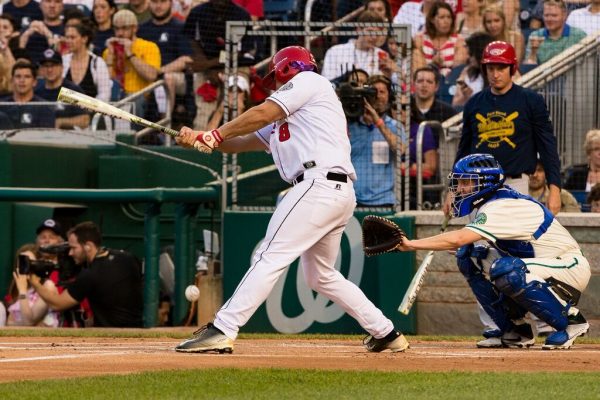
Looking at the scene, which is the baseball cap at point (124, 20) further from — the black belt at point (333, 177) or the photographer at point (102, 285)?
the black belt at point (333, 177)

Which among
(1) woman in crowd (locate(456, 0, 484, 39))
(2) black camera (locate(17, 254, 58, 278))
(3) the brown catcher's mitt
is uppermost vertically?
(1) woman in crowd (locate(456, 0, 484, 39))

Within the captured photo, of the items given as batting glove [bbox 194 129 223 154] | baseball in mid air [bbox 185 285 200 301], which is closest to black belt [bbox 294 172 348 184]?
batting glove [bbox 194 129 223 154]

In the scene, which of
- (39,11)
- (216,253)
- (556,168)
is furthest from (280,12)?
(556,168)

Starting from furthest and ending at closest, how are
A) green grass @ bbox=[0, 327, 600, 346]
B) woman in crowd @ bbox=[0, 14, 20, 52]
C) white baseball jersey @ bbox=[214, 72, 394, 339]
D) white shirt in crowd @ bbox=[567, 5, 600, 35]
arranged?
1. woman in crowd @ bbox=[0, 14, 20, 52]
2. white shirt in crowd @ bbox=[567, 5, 600, 35]
3. green grass @ bbox=[0, 327, 600, 346]
4. white baseball jersey @ bbox=[214, 72, 394, 339]

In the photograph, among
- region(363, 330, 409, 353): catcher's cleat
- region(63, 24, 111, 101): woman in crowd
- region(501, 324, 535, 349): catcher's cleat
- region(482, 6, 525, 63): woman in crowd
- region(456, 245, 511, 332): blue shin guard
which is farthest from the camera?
region(63, 24, 111, 101): woman in crowd

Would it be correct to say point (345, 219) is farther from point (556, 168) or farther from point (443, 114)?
point (443, 114)

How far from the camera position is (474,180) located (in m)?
8.07

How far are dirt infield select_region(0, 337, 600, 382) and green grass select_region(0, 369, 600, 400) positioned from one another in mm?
346

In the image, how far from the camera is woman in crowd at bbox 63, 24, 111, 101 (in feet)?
47.2

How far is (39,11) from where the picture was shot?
16125 mm

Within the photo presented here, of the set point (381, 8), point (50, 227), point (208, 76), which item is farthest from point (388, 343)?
point (381, 8)

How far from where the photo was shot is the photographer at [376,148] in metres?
11.3

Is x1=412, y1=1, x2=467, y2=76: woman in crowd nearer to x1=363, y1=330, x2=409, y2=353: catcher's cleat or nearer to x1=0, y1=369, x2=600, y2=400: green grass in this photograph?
x1=363, y1=330, x2=409, y2=353: catcher's cleat

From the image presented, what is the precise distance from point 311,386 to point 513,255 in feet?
8.27
